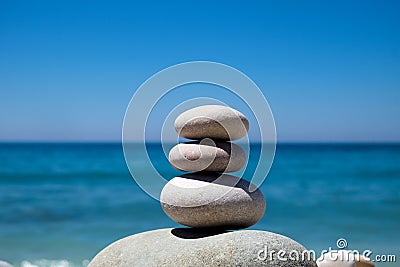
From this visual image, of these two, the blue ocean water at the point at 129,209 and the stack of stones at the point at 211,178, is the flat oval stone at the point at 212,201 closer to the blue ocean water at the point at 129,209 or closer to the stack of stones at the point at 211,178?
the stack of stones at the point at 211,178

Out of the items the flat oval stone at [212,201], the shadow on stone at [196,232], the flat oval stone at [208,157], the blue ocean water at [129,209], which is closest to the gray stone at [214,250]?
the shadow on stone at [196,232]

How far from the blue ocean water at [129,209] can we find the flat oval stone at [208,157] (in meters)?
5.44

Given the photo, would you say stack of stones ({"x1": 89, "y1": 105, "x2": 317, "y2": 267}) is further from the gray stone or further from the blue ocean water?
the blue ocean water

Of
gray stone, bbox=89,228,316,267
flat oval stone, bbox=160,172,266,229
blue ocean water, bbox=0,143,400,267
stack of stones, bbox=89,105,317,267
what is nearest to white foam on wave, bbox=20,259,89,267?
blue ocean water, bbox=0,143,400,267

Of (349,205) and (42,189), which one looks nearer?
(349,205)

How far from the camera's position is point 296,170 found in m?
35.4

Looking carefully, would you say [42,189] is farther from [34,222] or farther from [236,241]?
[236,241]

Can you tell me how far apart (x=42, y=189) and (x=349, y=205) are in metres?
14.5

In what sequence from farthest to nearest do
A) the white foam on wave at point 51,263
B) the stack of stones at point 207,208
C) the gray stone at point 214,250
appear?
the white foam on wave at point 51,263 < the stack of stones at point 207,208 < the gray stone at point 214,250

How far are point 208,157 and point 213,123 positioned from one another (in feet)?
1.17

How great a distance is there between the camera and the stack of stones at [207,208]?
17.8ft

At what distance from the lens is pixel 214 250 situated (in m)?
5.39

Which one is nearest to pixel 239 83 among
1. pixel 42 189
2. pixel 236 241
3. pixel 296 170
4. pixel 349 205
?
pixel 236 241

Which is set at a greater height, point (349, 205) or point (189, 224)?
point (349, 205)
